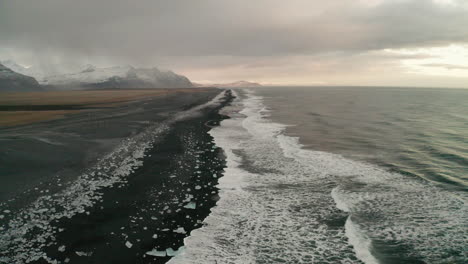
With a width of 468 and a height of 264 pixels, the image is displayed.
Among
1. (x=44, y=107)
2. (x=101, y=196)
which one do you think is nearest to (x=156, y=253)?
(x=101, y=196)

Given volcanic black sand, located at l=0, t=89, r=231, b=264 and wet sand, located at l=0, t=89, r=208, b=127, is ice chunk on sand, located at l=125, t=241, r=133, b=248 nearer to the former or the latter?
volcanic black sand, located at l=0, t=89, r=231, b=264

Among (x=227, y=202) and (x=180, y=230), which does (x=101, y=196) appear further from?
(x=227, y=202)

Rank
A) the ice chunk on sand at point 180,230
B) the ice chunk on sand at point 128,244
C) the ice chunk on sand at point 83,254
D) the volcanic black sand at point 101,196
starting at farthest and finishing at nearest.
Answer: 1. the ice chunk on sand at point 180,230
2. the ice chunk on sand at point 128,244
3. the volcanic black sand at point 101,196
4. the ice chunk on sand at point 83,254

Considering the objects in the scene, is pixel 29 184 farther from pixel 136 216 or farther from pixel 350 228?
pixel 350 228

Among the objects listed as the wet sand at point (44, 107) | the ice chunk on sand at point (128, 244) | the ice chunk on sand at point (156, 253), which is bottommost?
the ice chunk on sand at point (156, 253)

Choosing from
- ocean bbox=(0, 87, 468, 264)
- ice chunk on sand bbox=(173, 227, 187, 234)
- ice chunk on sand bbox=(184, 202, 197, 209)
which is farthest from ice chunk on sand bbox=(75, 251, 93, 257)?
ice chunk on sand bbox=(184, 202, 197, 209)

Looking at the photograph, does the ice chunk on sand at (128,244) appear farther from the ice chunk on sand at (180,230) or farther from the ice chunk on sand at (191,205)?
the ice chunk on sand at (191,205)

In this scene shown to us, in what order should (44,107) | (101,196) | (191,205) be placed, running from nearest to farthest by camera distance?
(191,205) → (101,196) → (44,107)

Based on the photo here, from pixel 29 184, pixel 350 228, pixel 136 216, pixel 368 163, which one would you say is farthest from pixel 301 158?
pixel 29 184

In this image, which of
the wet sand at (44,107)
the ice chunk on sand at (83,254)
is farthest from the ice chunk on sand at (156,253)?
the wet sand at (44,107)
